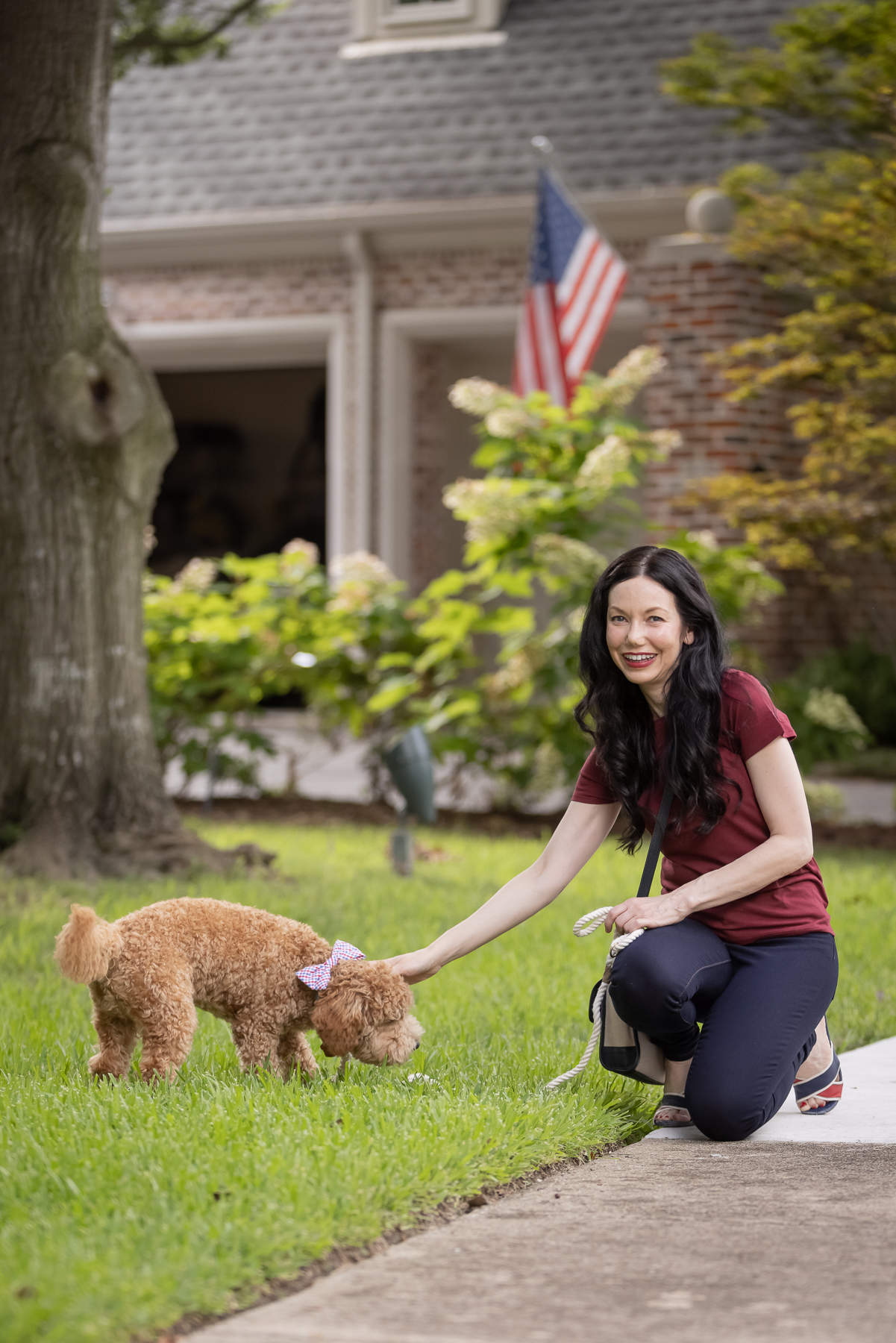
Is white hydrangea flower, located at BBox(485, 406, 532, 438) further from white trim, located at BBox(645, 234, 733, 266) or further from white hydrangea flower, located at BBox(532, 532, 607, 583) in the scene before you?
white trim, located at BBox(645, 234, 733, 266)

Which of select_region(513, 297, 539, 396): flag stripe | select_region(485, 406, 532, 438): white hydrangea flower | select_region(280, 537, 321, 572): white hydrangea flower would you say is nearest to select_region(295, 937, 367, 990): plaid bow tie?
select_region(485, 406, 532, 438): white hydrangea flower

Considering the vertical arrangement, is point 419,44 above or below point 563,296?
above

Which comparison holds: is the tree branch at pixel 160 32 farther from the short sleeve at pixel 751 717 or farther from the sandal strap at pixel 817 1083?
the sandal strap at pixel 817 1083

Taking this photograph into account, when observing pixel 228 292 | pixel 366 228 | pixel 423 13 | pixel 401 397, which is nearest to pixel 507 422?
pixel 366 228

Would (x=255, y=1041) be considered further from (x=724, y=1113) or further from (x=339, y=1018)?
(x=724, y=1113)

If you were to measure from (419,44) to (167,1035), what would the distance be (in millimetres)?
13148

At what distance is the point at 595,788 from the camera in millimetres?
4051

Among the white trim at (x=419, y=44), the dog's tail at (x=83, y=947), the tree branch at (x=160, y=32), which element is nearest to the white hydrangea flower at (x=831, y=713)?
the tree branch at (x=160, y=32)

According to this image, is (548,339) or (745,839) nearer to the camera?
(745,839)

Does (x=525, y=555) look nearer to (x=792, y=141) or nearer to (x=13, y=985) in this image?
(x=13, y=985)

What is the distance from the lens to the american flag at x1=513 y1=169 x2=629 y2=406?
446 inches

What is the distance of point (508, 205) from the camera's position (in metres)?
13.3

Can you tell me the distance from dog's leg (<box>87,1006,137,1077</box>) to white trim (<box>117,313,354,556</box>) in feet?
35.4

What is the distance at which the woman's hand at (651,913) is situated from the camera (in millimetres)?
3764
